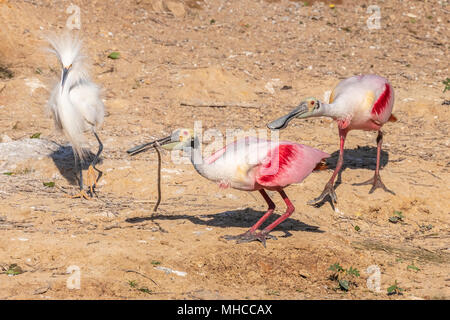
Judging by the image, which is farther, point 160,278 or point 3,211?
point 3,211

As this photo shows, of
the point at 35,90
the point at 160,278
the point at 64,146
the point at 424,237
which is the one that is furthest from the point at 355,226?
the point at 35,90

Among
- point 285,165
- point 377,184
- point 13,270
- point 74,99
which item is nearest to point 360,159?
point 377,184

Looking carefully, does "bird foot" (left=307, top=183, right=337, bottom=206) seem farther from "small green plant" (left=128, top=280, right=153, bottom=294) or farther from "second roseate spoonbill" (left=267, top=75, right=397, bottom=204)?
"small green plant" (left=128, top=280, right=153, bottom=294)

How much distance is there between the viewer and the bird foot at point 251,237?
17.8ft

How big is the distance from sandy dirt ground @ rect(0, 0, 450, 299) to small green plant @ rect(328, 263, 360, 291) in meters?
0.03

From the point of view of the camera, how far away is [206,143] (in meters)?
8.45

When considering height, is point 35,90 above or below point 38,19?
below

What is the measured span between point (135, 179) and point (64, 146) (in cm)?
145

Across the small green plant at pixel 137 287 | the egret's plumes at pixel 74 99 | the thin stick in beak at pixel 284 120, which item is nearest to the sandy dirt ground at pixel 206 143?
the small green plant at pixel 137 287

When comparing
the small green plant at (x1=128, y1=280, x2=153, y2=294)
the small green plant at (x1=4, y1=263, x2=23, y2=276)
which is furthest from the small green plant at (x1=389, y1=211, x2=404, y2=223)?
the small green plant at (x1=4, y1=263, x2=23, y2=276)

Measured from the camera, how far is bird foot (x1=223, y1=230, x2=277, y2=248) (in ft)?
17.8

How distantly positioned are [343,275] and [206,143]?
12.3 feet

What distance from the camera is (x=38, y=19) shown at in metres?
10.8

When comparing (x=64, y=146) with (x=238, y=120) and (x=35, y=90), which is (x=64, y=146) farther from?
(x=238, y=120)
